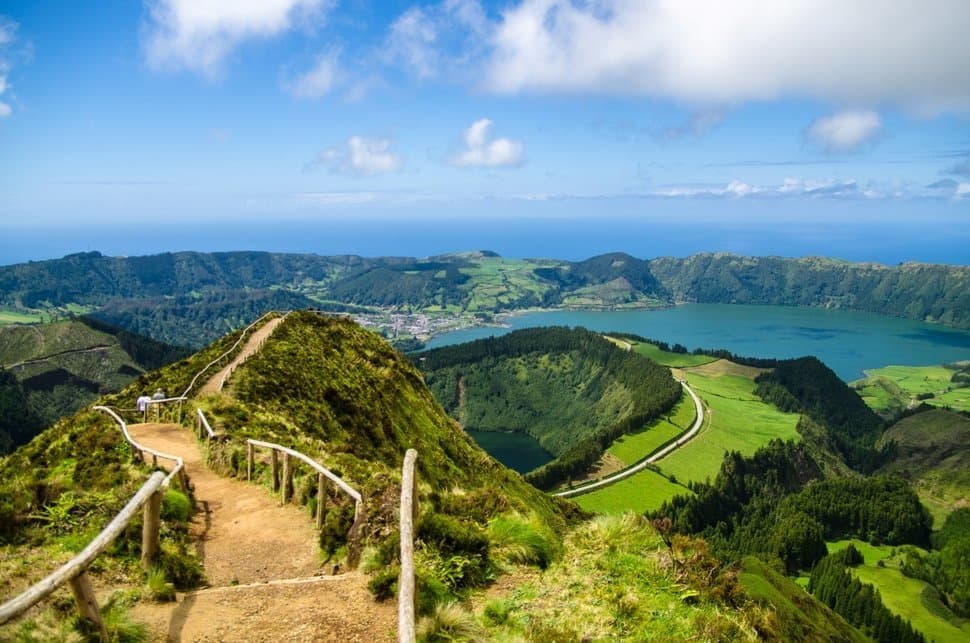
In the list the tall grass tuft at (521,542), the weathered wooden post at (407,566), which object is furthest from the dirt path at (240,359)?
the weathered wooden post at (407,566)

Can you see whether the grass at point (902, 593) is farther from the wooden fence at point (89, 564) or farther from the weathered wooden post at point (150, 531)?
the wooden fence at point (89, 564)

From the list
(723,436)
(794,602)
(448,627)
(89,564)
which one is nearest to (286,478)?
(89,564)

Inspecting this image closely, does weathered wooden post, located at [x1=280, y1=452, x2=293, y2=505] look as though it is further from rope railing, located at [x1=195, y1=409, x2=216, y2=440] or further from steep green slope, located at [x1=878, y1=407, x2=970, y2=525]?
steep green slope, located at [x1=878, y1=407, x2=970, y2=525]

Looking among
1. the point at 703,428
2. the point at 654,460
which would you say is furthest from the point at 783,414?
the point at 654,460

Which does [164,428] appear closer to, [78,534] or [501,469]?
[78,534]

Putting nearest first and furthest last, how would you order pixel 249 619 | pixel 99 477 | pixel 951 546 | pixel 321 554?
pixel 249 619
pixel 321 554
pixel 99 477
pixel 951 546

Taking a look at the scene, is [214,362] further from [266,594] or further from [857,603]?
[857,603]
